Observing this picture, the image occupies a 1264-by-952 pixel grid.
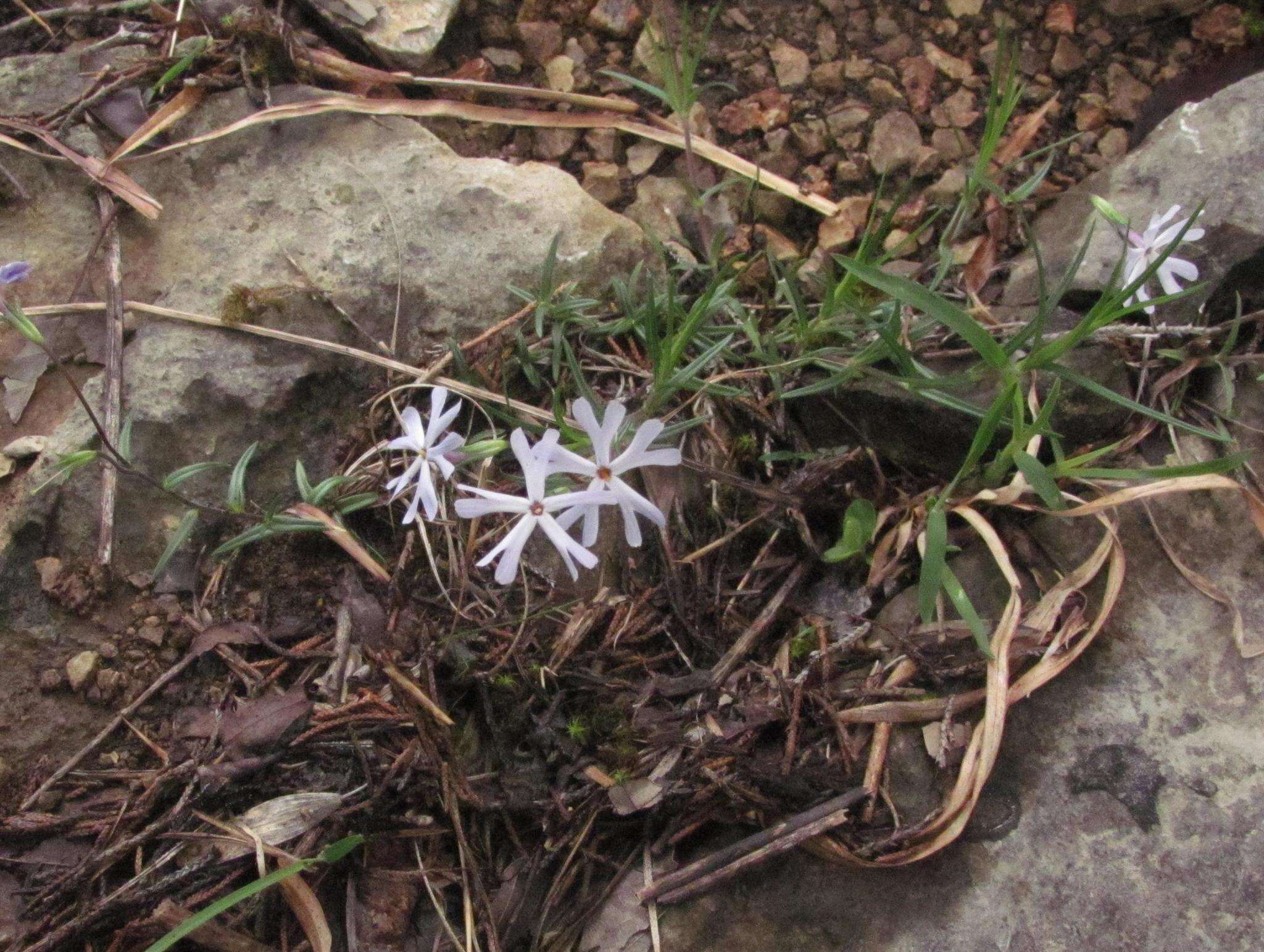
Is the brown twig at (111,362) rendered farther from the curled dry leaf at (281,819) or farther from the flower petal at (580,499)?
the flower petal at (580,499)

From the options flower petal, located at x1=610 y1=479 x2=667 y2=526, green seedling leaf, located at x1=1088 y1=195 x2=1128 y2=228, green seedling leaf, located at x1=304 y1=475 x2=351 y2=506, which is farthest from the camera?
Result: green seedling leaf, located at x1=1088 y1=195 x2=1128 y2=228

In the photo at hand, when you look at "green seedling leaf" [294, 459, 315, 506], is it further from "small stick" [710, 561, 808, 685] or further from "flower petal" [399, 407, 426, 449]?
"small stick" [710, 561, 808, 685]

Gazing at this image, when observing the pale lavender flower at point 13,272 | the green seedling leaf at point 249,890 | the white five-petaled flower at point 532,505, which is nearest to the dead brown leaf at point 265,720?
the green seedling leaf at point 249,890

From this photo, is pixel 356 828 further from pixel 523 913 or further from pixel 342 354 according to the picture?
pixel 342 354

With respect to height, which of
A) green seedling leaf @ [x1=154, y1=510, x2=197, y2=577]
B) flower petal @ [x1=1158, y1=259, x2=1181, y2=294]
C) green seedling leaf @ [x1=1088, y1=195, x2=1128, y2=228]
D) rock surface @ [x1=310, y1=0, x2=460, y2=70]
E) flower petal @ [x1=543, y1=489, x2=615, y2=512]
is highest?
rock surface @ [x1=310, y1=0, x2=460, y2=70]

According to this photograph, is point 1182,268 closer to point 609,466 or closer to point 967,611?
point 967,611

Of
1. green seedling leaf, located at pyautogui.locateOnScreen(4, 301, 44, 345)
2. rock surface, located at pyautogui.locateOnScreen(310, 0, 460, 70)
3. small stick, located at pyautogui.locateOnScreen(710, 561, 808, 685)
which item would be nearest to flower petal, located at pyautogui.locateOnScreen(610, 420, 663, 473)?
small stick, located at pyautogui.locateOnScreen(710, 561, 808, 685)

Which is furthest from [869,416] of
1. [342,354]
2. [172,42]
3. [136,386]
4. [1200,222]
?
[172,42]
